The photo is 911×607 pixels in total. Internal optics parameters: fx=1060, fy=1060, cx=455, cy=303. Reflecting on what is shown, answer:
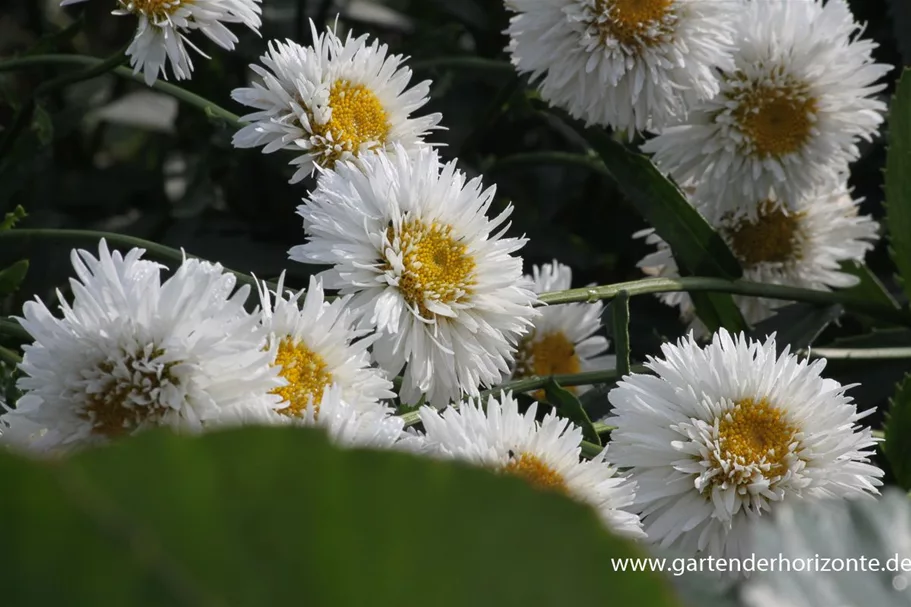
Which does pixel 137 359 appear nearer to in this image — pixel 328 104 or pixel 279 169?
pixel 328 104

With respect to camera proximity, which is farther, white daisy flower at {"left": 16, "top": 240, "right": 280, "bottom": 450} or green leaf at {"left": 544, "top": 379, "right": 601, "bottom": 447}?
green leaf at {"left": 544, "top": 379, "right": 601, "bottom": 447}

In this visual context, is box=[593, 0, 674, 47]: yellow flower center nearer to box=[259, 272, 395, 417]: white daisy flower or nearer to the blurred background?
the blurred background

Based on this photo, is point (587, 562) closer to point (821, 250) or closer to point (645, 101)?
point (645, 101)

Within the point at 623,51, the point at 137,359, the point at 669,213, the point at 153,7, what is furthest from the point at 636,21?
the point at 137,359

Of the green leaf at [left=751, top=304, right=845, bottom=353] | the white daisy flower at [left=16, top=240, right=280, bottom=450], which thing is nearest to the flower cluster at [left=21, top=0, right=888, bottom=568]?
the white daisy flower at [left=16, top=240, right=280, bottom=450]

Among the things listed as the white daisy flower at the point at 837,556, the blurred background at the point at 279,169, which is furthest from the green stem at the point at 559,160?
the white daisy flower at the point at 837,556

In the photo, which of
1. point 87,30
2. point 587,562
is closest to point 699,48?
point 587,562
